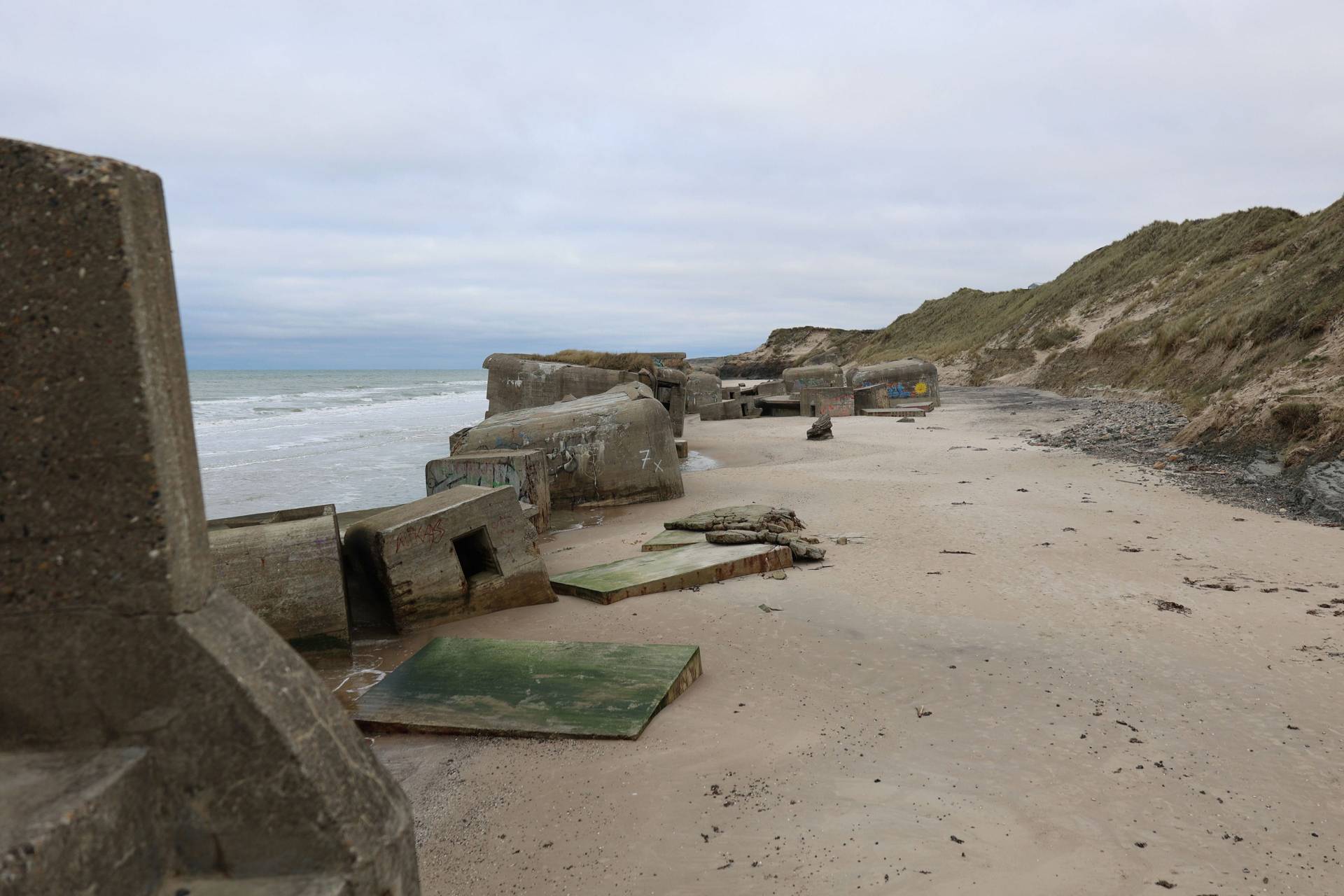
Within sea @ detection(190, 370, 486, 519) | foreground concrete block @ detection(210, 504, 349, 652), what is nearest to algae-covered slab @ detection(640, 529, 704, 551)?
foreground concrete block @ detection(210, 504, 349, 652)

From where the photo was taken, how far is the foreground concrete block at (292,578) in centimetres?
470

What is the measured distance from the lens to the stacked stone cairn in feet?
22.3

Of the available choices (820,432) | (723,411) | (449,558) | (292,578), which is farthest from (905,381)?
(292,578)

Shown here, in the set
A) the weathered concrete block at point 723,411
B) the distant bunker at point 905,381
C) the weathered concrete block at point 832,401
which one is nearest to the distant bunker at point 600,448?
the weathered concrete block at point 832,401

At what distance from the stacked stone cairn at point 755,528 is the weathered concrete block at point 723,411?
16.2 m

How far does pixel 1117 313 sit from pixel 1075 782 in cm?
3518

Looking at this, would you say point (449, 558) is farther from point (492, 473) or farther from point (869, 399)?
point (869, 399)

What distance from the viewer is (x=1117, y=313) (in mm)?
33438

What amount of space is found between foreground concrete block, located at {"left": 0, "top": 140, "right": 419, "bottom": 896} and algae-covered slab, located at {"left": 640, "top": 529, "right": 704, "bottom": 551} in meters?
5.34

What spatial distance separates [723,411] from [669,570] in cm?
1883

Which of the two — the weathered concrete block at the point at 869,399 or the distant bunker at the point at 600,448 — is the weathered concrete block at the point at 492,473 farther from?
the weathered concrete block at the point at 869,399

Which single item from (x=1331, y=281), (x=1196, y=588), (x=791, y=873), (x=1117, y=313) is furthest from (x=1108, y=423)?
(x=1117, y=313)

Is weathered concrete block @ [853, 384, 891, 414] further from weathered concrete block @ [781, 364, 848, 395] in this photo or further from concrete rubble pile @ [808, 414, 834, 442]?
concrete rubble pile @ [808, 414, 834, 442]

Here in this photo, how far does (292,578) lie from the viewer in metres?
4.77
